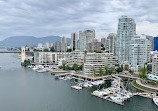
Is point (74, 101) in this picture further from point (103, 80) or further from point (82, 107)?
point (103, 80)

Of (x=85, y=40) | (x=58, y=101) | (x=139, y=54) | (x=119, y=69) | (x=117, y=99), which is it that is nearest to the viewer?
(x=117, y=99)

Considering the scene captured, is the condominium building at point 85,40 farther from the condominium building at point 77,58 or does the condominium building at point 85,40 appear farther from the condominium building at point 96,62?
the condominium building at point 96,62

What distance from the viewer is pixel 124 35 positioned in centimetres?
3169

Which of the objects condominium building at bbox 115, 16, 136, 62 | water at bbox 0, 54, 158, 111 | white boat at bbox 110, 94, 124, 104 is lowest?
water at bbox 0, 54, 158, 111

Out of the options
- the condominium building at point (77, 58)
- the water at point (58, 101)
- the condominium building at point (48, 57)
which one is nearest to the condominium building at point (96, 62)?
the water at point (58, 101)

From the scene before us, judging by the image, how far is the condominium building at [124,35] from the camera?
31.2 m

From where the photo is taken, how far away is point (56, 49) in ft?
206

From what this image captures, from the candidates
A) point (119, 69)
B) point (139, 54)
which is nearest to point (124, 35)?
point (139, 54)

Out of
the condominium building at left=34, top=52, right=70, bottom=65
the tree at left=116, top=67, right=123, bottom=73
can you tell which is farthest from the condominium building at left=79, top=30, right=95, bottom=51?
the tree at left=116, top=67, right=123, bottom=73

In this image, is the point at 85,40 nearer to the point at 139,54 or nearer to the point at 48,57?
the point at 48,57

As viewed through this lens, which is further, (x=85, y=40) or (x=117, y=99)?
(x=85, y=40)

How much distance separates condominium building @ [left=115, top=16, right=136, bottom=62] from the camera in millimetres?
31203

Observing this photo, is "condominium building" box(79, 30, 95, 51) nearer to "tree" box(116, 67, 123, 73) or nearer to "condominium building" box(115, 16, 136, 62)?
"condominium building" box(115, 16, 136, 62)

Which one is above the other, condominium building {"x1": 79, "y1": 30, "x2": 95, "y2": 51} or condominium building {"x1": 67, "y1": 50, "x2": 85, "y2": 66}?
condominium building {"x1": 79, "y1": 30, "x2": 95, "y2": 51}
